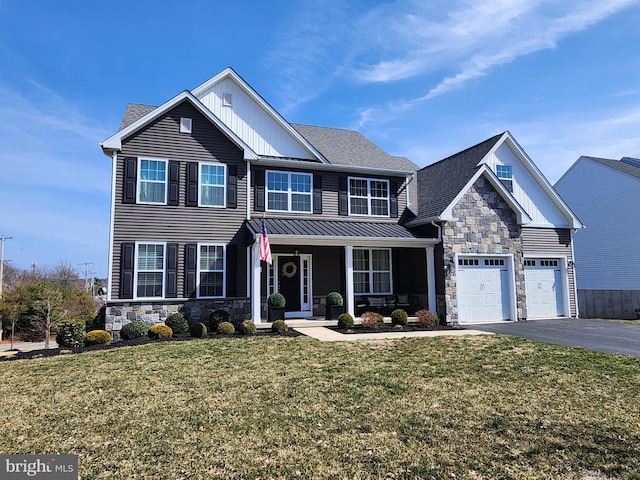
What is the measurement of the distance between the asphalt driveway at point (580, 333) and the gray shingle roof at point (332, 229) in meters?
4.36

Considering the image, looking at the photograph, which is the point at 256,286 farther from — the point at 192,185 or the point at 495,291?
the point at 495,291

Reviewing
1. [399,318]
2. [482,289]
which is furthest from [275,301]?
[482,289]

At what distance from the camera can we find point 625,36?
966 cm

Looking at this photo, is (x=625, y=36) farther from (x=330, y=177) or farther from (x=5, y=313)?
(x=5, y=313)

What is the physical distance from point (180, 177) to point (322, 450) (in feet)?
37.9

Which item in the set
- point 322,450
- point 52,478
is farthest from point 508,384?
point 52,478

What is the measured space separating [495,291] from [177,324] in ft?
38.2

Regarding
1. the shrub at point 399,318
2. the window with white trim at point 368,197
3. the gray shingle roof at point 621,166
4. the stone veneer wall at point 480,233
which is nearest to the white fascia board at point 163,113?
the window with white trim at point 368,197

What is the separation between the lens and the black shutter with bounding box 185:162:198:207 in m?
14.0

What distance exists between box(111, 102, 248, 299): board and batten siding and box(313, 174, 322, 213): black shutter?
2.77 meters

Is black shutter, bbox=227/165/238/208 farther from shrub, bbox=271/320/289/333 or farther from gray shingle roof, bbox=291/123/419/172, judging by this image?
shrub, bbox=271/320/289/333

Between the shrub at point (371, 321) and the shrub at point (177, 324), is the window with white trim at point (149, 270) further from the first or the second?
the shrub at point (371, 321)

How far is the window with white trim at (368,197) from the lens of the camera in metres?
16.7

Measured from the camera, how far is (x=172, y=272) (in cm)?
1348
